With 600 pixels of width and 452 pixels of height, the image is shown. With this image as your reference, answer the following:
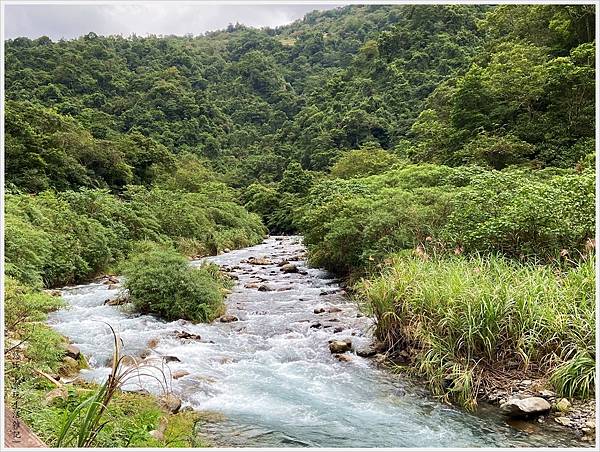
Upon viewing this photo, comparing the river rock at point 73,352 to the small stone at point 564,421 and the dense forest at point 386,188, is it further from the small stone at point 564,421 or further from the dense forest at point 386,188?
the small stone at point 564,421

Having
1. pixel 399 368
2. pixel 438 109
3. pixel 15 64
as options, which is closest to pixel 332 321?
pixel 399 368

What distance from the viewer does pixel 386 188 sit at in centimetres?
1603

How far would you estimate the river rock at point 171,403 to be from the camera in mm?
5811

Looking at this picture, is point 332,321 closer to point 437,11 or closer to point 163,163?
point 163,163

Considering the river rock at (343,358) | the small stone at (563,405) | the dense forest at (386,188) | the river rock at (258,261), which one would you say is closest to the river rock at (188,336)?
the dense forest at (386,188)

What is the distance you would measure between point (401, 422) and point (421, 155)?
18009mm

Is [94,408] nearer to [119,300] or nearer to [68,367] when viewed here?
[68,367]

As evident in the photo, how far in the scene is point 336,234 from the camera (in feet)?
44.7

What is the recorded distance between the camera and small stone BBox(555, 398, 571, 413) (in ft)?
18.0

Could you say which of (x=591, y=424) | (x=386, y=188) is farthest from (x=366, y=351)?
(x=386, y=188)

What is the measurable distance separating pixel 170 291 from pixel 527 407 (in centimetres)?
717

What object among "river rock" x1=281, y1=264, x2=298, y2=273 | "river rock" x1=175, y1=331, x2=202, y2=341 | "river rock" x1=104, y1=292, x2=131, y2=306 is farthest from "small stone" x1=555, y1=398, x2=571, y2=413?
"river rock" x1=281, y1=264, x2=298, y2=273

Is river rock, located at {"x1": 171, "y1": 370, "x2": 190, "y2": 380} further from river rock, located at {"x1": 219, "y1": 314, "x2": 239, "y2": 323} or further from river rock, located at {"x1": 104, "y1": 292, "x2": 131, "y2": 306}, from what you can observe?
river rock, located at {"x1": 104, "y1": 292, "x2": 131, "y2": 306}

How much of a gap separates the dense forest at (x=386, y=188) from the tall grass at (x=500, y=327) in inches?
1.0
